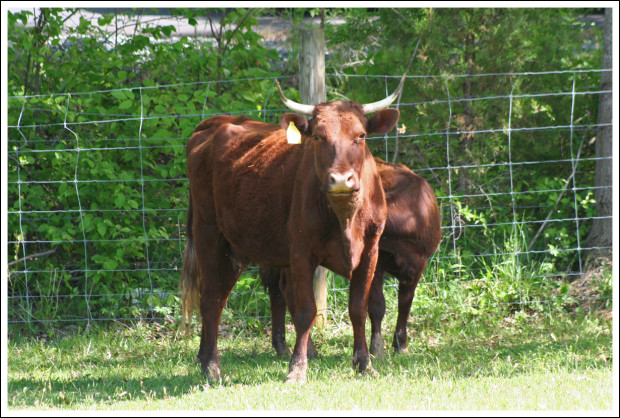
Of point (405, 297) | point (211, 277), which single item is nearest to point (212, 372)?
point (211, 277)

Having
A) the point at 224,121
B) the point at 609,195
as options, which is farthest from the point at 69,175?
the point at 609,195

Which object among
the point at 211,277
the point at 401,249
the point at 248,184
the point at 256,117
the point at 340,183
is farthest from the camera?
→ the point at 256,117

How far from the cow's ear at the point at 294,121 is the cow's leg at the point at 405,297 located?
168 centimetres

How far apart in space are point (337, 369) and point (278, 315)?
3.75 feet

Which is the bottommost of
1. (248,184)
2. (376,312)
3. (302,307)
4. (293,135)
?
(376,312)

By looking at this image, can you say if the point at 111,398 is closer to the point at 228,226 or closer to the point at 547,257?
→ the point at 228,226

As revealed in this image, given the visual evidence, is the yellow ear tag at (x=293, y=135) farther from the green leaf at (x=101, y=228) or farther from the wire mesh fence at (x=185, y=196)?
the green leaf at (x=101, y=228)

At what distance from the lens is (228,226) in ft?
18.8

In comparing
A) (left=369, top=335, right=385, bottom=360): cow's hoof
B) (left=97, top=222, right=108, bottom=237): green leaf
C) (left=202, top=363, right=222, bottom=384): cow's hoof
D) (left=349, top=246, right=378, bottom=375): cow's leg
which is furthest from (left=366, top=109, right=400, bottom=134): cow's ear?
(left=97, top=222, right=108, bottom=237): green leaf

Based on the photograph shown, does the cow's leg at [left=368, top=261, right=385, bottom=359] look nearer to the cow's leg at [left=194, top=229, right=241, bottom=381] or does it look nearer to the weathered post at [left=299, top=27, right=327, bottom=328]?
the cow's leg at [left=194, top=229, right=241, bottom=381]

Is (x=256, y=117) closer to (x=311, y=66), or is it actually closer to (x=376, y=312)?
(x=311, y=66)

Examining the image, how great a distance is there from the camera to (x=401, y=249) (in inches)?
242

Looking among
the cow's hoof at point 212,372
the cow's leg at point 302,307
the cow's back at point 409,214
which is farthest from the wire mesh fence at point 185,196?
the cow's leg at point 302,307

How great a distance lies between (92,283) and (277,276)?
6.78 feet
